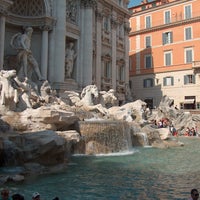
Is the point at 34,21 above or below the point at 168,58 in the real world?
below

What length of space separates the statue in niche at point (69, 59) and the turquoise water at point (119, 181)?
36.1ft

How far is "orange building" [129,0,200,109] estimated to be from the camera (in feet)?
98.2

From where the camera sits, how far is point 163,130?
16.0 meters

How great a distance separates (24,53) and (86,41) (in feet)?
18.6

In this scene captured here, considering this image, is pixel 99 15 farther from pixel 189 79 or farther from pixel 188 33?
pixel 189 79

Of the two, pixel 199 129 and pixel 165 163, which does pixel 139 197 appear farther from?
pixel 199 129

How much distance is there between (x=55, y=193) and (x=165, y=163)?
4.45 meters

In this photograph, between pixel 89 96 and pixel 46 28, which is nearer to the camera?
pixel 89 96

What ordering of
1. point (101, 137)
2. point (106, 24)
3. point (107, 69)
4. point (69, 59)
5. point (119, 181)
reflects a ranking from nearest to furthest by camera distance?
point (119, 181)
point (101, 137)
point (69, 59)
point (106, 24)
point (107, 69)

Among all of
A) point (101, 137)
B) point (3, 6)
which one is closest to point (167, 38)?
point (3, 6)

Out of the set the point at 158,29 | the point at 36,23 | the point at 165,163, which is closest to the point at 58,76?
the point at 36,23

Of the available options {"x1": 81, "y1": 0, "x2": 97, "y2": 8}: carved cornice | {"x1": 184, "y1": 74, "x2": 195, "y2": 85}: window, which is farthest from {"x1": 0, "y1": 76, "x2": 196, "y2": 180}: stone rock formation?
{"x1": 184, "y1": 74, "x2": 195, "y2": 85}: window

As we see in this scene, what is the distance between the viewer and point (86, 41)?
21.3 meters

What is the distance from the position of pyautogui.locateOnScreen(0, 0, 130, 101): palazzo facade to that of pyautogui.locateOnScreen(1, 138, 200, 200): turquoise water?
9589 mm
